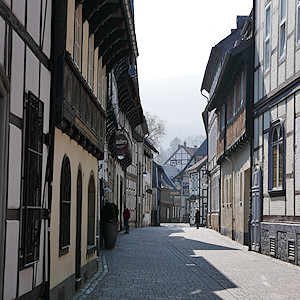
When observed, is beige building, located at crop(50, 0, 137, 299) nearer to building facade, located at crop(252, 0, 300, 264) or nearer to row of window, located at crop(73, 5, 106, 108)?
row of window, located at crop(73, 5, 106, 108)

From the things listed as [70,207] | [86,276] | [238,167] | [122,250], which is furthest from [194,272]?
[238,167]

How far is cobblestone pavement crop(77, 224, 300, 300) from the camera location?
11.9m

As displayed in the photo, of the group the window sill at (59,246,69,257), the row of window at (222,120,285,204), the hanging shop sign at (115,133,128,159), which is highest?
the hanging shop sign at (115,133,128,159)

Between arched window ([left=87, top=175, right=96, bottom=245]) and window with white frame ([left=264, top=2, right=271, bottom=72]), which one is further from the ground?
window with white frame ([left=264, top=2, right=271, bottom=72])

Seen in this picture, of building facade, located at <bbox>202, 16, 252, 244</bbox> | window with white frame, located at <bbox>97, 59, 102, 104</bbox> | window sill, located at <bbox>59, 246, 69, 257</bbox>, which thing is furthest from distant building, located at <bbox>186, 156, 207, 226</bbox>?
window sill, located at <bbox>59, 246, 69, 257</bbox>

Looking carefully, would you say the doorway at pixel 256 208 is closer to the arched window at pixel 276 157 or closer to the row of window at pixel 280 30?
the arched window at pixel 276 157

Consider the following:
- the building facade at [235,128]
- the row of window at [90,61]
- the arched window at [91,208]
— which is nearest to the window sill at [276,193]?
the building facade at [235,128]

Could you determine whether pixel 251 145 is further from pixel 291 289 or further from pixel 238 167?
pixel 291 289

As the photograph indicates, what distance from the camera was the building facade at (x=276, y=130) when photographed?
17.5 meters

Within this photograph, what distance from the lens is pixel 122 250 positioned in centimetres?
2272

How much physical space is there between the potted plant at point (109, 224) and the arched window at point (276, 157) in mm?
5268

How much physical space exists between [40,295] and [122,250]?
46.2 ft

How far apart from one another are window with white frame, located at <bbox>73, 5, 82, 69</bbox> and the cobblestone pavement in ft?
13.0

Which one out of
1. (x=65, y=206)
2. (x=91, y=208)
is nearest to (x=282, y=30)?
(x=91, y=208)
